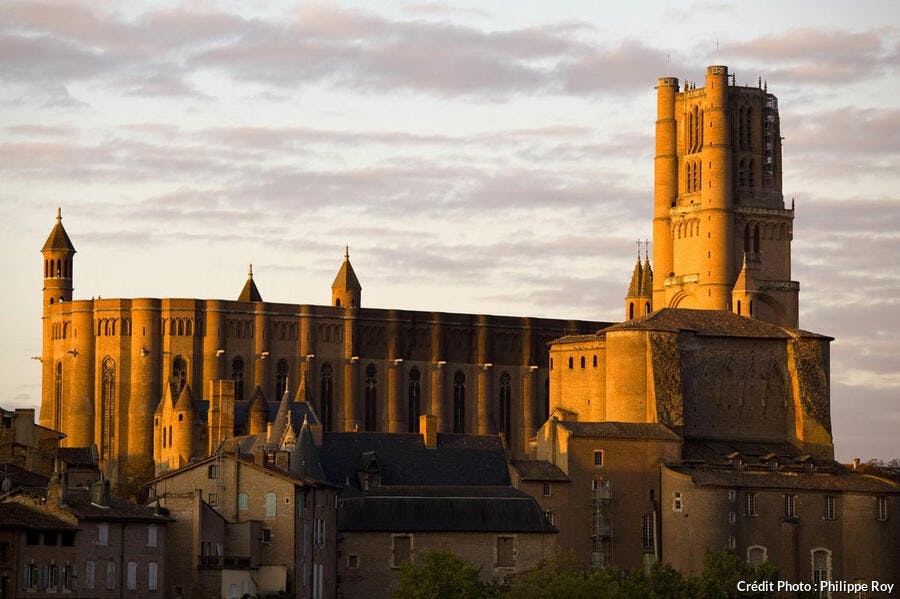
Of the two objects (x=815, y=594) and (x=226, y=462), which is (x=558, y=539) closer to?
(x=815, y=594)

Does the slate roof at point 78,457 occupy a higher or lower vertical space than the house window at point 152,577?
higher

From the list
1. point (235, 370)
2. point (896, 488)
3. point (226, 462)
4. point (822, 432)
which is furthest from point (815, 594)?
point (235, 370)

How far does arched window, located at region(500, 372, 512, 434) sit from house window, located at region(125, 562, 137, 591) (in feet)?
269

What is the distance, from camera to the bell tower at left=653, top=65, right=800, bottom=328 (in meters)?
170

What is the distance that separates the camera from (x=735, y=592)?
376 feet

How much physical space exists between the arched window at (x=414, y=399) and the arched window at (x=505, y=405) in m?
6.67

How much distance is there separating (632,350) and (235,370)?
3844 centimetres

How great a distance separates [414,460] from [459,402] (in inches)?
2045

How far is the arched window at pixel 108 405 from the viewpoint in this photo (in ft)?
549

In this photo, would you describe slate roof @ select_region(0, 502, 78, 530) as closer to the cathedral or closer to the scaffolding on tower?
the scaffolding on tower

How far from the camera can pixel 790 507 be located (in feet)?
435

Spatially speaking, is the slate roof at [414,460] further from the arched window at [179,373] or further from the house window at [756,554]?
the arched window at [179,373]

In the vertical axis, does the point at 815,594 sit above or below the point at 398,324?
below

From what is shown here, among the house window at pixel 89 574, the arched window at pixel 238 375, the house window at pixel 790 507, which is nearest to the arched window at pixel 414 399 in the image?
the arched window at pixel 238 375
